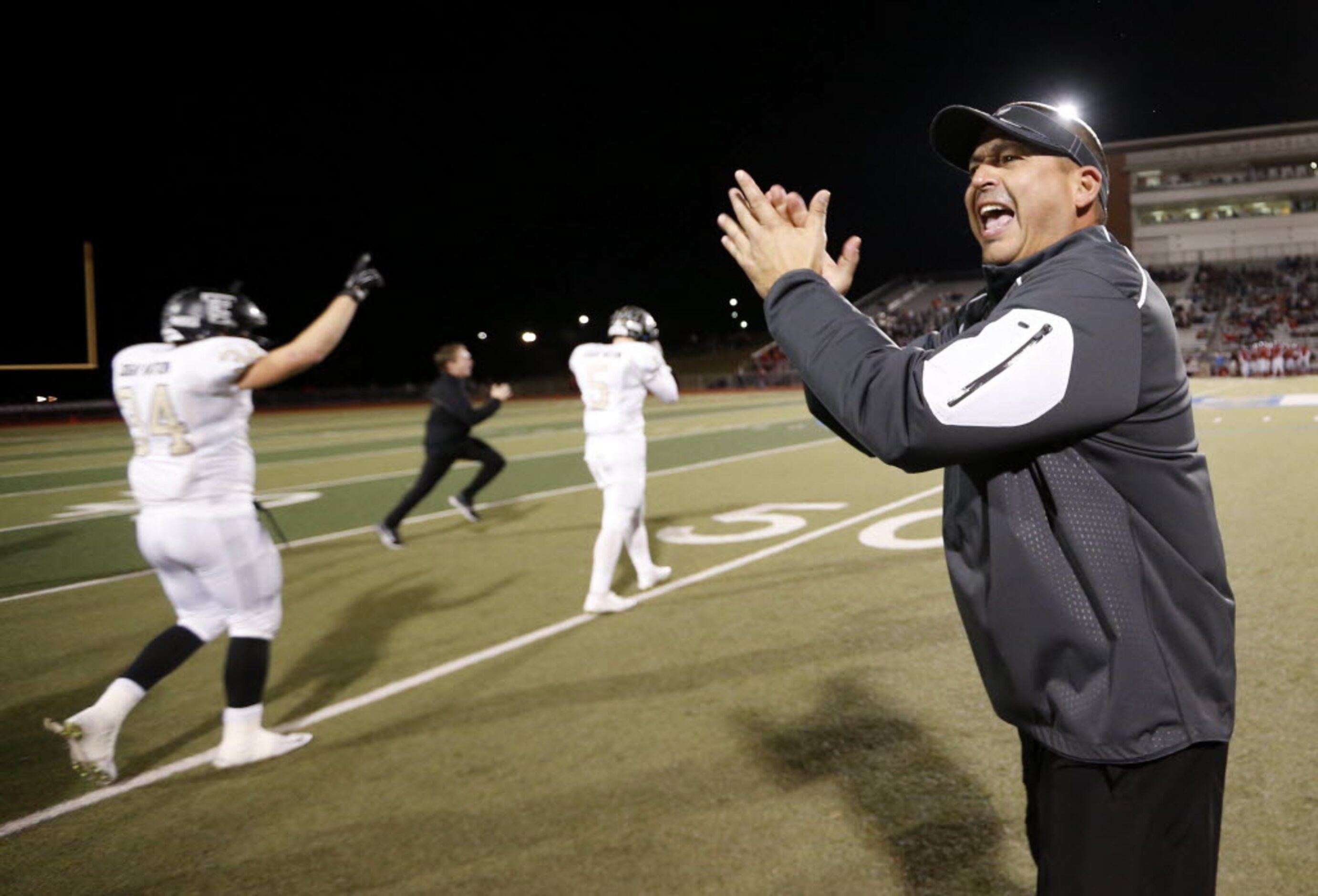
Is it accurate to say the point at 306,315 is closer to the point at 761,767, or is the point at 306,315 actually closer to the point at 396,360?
the point at 396,360

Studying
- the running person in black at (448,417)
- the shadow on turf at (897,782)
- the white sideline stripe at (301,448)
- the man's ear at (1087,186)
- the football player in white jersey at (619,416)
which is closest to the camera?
the man's ear at (1087,186)

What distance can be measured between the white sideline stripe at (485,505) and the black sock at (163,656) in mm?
4063

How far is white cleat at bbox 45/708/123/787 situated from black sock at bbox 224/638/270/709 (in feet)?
1.45

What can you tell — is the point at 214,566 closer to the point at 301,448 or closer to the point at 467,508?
the point at 467,508

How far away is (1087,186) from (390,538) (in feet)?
25.4

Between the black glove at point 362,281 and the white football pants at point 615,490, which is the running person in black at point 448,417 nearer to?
the white football pants at point 615,490

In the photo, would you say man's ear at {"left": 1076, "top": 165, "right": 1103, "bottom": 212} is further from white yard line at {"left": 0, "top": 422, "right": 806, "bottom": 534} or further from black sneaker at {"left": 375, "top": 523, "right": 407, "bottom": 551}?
white yard line at {"left": 0, "top": 422, "right": 806, "bottom": 534}

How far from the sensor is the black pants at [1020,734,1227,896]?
1513 mm

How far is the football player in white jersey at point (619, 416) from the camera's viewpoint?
236 inches

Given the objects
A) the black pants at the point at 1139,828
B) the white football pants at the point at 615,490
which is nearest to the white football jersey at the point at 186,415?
the white football pants at the point at 615,490

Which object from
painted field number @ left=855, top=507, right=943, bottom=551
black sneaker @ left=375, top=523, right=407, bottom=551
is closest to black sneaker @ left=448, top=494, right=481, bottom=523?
black sneaker @ left=375, top=523, right=407, bottom=551

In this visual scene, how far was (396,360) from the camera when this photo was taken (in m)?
64.8

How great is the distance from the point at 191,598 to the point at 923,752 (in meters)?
3.21

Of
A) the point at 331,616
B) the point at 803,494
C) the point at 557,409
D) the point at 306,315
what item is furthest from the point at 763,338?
the point at 331,616
